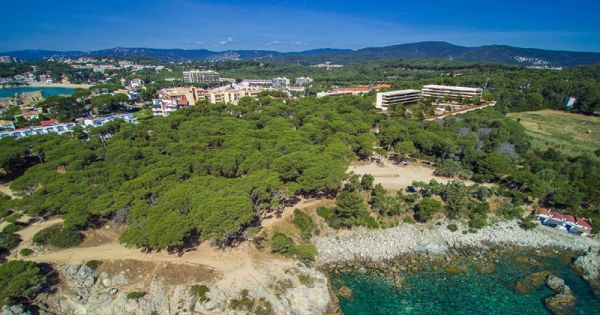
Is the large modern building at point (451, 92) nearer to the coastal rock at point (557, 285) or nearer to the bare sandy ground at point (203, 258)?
the coastal rock at point (557, 285)

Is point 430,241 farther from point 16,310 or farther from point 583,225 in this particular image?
point 16,310

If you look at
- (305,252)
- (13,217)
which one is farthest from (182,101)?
(305,252)

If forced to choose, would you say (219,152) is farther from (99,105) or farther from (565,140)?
(565,140)

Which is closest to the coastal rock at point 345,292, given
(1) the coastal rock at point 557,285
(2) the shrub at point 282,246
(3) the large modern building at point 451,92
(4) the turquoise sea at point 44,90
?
(2) the shrub at point 282,246

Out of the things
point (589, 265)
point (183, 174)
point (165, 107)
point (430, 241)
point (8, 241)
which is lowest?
point (589, 265)

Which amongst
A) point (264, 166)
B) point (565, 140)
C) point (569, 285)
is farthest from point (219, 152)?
point (565, 140)

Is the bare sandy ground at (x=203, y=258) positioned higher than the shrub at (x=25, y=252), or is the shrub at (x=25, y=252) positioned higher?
the shrub at (x=25, y=252)
